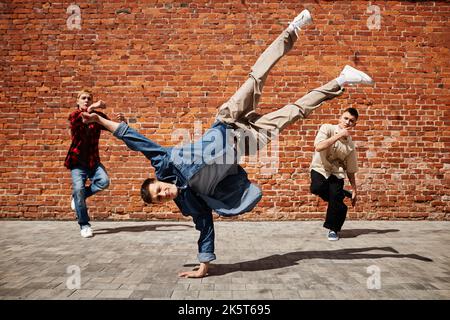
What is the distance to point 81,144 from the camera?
4.89 metres

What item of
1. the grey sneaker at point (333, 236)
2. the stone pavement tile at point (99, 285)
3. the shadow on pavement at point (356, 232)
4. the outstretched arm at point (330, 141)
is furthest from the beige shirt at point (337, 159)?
the stone pavement tile at point (99, 285)

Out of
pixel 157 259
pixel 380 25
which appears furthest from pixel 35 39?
pixel 380 25

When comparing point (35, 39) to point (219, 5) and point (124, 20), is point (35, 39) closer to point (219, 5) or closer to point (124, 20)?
point (124, 20)

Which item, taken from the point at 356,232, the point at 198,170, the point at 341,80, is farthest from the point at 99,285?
the point at 356,232

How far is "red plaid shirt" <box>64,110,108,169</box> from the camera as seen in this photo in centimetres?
484

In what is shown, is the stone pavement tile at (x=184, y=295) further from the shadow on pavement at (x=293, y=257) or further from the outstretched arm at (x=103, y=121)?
the outstretched arm at (x=103, y=121)

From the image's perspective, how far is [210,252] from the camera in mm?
3076

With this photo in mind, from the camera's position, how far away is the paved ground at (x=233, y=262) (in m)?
2.70

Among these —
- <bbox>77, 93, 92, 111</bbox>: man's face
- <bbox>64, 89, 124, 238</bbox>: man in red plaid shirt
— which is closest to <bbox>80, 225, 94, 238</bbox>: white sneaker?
<bbox>64, 89, 124, 238</bbox>: man in red plaid shirt

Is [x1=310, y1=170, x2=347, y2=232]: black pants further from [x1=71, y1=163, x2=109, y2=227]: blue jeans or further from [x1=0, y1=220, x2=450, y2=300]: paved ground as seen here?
[x1=71, y1=163, x2=109, y2=227]: blue jeans

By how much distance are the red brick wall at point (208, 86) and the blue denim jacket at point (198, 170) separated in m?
2.82

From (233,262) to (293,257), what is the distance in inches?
26.1

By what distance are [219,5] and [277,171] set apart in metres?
3.01

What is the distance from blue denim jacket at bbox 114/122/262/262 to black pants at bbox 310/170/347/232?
1701 mm
